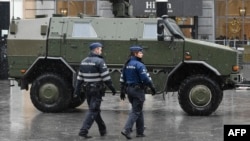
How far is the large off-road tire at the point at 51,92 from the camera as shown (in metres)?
14.6

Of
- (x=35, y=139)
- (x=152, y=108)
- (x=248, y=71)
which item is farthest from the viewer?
(x=248, y=71)

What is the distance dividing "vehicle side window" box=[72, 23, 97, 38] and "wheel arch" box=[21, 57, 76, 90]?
0.75m

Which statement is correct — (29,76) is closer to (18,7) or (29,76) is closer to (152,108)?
(152,108)

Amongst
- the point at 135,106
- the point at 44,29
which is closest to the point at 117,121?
the point at 135,106

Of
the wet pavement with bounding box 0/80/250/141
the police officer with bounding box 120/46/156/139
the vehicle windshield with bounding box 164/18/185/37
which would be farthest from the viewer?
the vehicle windshield with bounding box 164/18/185/37

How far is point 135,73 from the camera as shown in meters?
10.8

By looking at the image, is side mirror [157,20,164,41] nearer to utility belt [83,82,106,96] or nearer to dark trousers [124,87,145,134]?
dark trousers [124,87,145,134]

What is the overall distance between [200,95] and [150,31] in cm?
197

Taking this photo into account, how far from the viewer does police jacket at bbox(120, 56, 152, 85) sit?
35.2 feet

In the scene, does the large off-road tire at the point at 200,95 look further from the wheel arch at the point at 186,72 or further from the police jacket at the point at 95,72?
the police jacket at the point at 95,72

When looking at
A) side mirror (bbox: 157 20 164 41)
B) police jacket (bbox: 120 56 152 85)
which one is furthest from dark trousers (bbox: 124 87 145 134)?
side mirror (bbox: 157 20 164 41)

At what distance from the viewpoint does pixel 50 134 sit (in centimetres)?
1131

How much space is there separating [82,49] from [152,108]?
2.77 meters

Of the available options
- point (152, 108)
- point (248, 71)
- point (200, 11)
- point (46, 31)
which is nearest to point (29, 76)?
point (46, 31)
